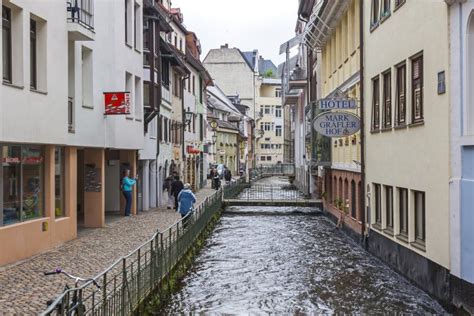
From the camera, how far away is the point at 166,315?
37.3 ft

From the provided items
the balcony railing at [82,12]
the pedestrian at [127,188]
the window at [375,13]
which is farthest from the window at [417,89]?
the pedestrian at [127,188]

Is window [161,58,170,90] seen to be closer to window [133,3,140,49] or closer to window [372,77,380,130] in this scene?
window [133,3,140,49]

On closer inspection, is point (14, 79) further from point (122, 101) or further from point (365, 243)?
point (365, 243)

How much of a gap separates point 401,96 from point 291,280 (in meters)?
4.96

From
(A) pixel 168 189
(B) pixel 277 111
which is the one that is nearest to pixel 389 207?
(A) pixel 168 189

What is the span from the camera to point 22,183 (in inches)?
582

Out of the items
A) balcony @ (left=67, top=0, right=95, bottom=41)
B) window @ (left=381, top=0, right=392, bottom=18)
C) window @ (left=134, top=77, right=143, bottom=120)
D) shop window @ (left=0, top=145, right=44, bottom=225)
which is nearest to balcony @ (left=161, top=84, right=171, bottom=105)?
window @ (left=134, top=77, right=143, bottom=120)

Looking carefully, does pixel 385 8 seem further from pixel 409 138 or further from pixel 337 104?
pixel 409 138

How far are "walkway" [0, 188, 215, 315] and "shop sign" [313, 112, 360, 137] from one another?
597 centimetres

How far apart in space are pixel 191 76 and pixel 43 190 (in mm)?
29143

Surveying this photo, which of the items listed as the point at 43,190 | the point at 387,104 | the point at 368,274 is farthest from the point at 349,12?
the point at 43,190

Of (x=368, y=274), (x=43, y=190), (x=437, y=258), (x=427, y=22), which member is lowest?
(x=368, y=274)

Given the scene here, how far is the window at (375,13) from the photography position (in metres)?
17.5

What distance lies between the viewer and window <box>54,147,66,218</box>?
1709 centimetres
